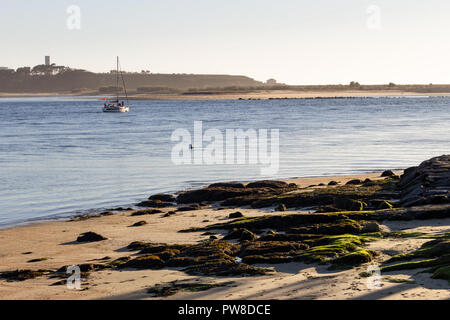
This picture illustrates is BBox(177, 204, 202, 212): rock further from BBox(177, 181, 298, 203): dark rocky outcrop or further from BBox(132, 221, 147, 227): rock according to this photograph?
BBox(132, 221, 147, 227): rock

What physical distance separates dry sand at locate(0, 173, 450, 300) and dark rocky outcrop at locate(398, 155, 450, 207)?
190cm

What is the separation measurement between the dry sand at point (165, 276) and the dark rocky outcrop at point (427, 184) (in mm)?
1900

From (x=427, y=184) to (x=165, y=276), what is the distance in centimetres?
1074

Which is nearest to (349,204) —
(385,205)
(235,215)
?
(385,205)

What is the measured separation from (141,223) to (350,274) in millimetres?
8664

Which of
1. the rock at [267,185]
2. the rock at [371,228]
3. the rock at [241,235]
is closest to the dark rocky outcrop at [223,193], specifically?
the rock at [267,185]

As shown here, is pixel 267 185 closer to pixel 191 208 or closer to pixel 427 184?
pixel 191 208

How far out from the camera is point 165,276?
12852 millimetres

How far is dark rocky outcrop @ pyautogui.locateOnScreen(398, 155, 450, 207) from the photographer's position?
1814cm

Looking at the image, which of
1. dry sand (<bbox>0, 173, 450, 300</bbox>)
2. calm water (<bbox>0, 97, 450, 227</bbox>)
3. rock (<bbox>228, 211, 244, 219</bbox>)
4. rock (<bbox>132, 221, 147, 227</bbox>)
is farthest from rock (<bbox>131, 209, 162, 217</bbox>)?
rock (<bbox>228, 211, 244, 219</bbox>)

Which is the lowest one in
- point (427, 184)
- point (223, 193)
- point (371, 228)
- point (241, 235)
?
point (223, 193)

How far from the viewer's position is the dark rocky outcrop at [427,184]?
59.5ft

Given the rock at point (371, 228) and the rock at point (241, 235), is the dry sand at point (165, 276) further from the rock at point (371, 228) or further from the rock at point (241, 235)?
the rock at point (241, 235)
